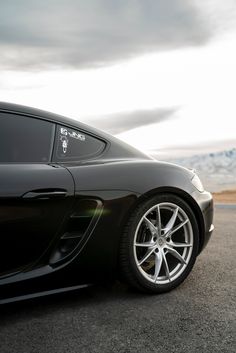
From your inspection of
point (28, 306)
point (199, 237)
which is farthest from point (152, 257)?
point (28, 306)

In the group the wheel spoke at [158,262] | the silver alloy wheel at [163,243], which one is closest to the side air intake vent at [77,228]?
the silver alloy wheel at [163,243]

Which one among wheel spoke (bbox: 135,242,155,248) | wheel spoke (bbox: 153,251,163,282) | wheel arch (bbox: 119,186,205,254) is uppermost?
wheel arch (bbox: 119,186,205,254)

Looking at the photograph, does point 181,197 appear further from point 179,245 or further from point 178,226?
point 179,245

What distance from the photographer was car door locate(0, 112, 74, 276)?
277 centimetres

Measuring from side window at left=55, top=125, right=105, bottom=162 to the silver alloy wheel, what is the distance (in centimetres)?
59

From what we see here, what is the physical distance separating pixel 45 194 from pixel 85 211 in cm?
30

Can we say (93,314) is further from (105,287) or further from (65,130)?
(65,130)

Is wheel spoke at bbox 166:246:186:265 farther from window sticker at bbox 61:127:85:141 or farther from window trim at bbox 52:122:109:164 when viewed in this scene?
window sticker at bbox 61:127:85:141

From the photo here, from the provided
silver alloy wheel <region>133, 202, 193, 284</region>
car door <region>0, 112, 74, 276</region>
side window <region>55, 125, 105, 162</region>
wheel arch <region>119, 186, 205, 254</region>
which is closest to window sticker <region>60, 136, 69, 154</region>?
side window <region>55, 125, 105, 162</region>

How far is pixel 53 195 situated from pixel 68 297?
0.80 metres

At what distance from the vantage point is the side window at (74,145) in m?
3.21

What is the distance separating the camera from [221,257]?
4488 mm

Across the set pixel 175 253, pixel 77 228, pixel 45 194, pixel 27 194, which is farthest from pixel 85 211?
pixel 175 253

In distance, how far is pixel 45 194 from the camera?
9.46 ft
